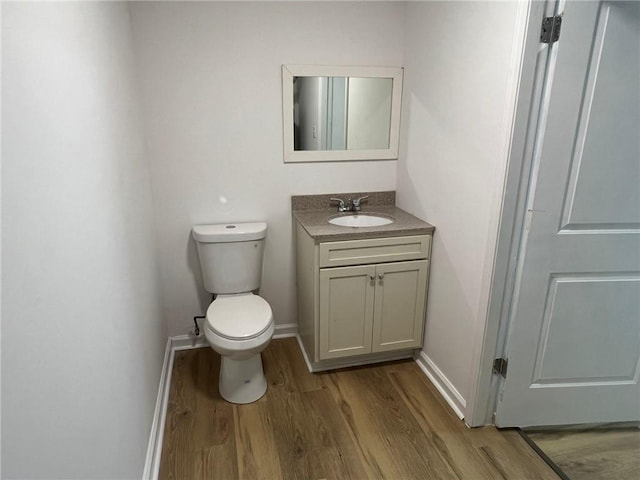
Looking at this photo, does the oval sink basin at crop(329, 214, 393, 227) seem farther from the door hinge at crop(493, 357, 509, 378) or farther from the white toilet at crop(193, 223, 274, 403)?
the door hinge at crop(493, 357, 509, 378)

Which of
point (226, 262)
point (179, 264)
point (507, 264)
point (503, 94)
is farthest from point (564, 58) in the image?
point (179, 264)

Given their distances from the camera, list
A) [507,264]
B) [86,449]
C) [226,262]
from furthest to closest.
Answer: [226,262] → [507,264] → [86,449]

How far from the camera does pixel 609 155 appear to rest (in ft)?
5.06

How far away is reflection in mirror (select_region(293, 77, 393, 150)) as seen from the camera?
2355mm

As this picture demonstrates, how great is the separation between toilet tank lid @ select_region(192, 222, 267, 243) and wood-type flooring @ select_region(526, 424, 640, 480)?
169 cm

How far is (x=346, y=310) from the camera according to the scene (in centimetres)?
221

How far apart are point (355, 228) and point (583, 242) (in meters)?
1.02

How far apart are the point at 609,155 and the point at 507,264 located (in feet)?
1.82

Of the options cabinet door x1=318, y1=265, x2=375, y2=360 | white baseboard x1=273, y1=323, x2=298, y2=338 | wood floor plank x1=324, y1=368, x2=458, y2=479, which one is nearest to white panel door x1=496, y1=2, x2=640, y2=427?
wood floor plank x1=324, y1=368, x2=458, y2=479

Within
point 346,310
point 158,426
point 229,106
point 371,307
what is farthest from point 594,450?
point 229,106

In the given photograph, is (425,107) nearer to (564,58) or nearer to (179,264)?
(564,58)

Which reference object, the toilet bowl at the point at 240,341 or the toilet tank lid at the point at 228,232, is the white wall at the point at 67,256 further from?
the toilet tank lid at the point at 228,232

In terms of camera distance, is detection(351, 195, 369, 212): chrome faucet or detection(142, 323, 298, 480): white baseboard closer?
detection(142, 323, 298, 480): white baseboard

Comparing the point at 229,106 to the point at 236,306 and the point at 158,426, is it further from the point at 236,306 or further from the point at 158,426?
the point at 158,426
